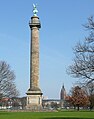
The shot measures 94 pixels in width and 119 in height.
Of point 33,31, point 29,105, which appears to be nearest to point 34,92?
point 29,105

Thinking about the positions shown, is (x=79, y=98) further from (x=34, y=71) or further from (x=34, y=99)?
(x=34, y=99)

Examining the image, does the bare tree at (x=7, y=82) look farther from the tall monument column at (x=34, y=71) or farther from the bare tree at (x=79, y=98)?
the bare tree at (x=79, y=98)

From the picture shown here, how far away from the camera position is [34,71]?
66.6 meters

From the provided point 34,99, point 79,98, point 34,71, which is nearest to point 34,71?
point 34,71

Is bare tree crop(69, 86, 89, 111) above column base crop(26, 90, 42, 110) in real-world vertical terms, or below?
above

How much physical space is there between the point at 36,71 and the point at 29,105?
6878 millimetres

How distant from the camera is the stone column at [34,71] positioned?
6394 centimetres

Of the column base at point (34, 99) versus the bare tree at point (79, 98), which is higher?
the bare tree at point (79, 98)

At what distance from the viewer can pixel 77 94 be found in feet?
326

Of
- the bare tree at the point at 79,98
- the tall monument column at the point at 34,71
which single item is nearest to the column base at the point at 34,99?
the tall monument column at the point at 34,71

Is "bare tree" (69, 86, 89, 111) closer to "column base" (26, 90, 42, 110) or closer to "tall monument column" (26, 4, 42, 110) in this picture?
"tall monument column" (26, 4, 42, 110)

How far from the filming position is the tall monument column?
63953 mm

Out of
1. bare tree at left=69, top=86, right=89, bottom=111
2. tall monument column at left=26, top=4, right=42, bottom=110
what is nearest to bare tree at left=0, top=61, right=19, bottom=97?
tall monument column at left=26, top=4, right=42, bottom=110

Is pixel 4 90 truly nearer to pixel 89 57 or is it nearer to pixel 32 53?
pixel 32 53
